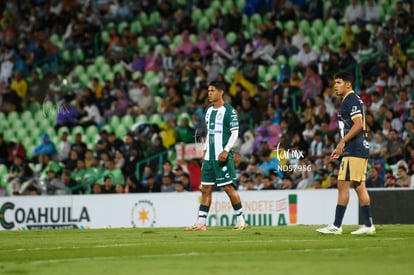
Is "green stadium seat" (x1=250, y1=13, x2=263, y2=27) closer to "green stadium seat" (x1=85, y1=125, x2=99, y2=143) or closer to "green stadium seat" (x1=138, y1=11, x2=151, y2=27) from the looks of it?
"green stadium seat" (x1=138, y1=11, x2=151, y2=27)

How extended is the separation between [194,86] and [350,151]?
14.0 metres

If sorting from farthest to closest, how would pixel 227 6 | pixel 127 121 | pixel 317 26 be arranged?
1. pixel 227 6
2. pixel 317 26
3. pixel 127 121

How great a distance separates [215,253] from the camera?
38.0ft

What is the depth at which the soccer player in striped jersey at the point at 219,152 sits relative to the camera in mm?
15711

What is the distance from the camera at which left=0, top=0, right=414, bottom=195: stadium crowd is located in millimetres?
23111

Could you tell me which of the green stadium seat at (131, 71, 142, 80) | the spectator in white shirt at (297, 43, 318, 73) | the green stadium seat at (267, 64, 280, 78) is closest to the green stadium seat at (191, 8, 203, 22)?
the green stadium seat at (131, 71, 142, 80)

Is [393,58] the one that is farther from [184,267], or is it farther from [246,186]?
[184,267]

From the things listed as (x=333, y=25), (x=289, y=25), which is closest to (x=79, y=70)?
(x=289, y=25)

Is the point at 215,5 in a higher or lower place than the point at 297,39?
higher

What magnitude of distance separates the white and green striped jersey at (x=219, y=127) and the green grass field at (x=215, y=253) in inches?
53.2

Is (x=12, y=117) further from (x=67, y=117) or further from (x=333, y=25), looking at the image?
(x=333, y=25)

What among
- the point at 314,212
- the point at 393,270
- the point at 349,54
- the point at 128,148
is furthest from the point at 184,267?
the point at 349,54

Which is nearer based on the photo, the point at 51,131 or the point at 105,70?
the point at 51,131

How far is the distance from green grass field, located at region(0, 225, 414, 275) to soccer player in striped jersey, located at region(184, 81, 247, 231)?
0.59 m
